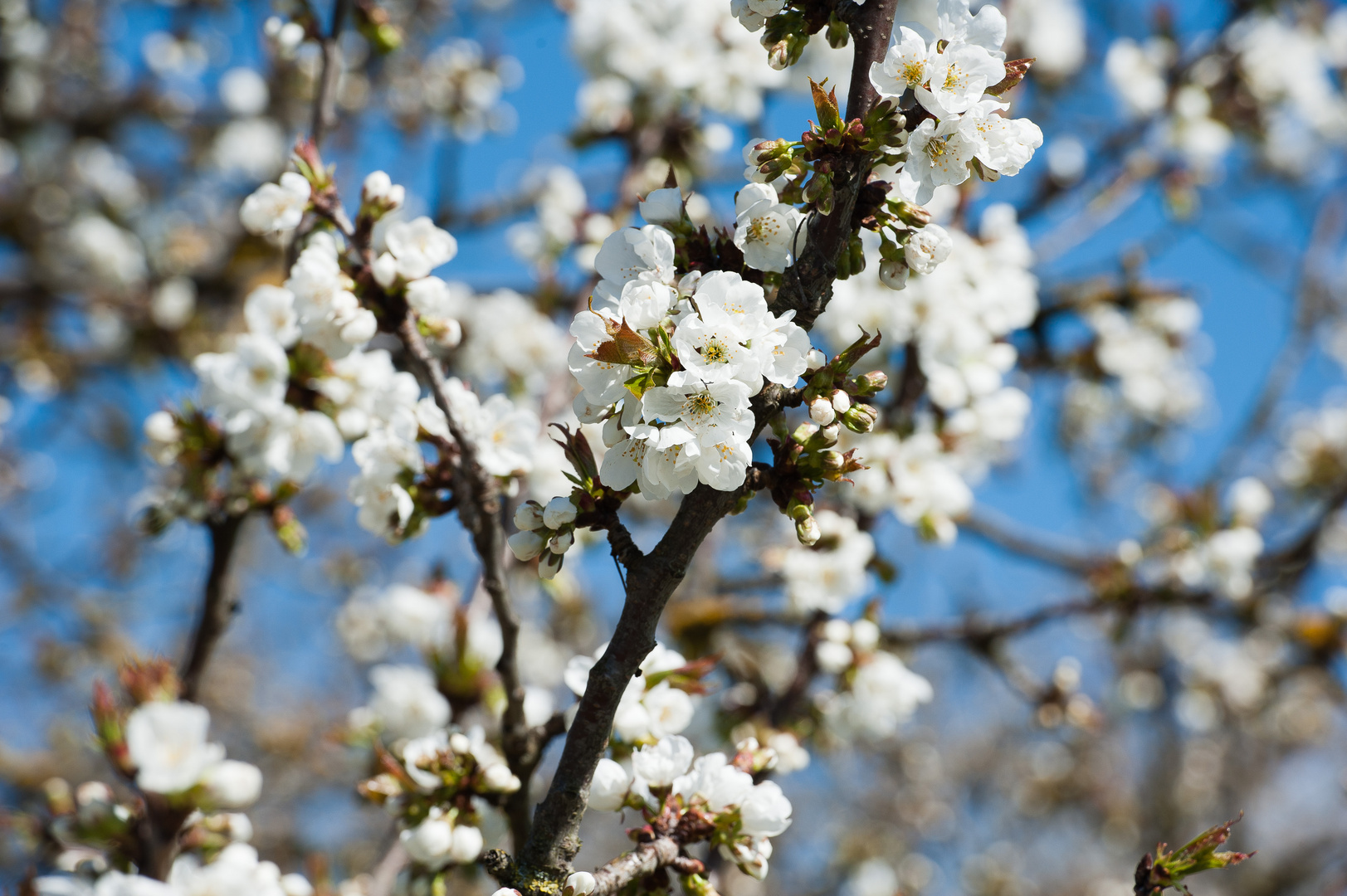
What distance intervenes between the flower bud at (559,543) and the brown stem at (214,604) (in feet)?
4.49

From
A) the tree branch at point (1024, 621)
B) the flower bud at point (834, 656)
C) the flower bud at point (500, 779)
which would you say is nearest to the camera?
the flower bud at point (500, 779)

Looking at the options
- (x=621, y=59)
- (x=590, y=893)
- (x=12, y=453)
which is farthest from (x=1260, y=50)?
(x=12, y=453)

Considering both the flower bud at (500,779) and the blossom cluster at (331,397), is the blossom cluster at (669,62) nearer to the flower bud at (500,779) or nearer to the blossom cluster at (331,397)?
the blossom cluster at (331,397)

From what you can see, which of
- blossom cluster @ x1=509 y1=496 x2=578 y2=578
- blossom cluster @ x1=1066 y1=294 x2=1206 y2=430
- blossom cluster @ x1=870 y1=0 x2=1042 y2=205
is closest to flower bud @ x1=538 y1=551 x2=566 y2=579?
blossom cluster @ x1=509 y1=496 x2=578 y2=578

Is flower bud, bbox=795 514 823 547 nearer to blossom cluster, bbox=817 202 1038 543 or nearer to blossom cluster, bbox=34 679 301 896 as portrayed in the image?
blossom cluster, bbox=34 679 301 896

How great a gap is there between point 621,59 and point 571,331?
3000mm

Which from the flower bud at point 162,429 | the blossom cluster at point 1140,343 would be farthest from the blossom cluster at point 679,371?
the blossom cluster at point 1140,343

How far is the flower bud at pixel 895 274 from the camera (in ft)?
5.46

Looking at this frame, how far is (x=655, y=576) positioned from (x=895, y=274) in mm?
688

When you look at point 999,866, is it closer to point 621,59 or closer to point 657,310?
point 621,59

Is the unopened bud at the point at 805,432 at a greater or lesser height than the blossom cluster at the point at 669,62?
lesser

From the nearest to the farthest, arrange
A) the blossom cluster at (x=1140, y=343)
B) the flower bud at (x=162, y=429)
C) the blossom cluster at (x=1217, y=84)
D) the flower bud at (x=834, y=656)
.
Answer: the flower bud at (x=162, y=429) → the flower bud at (x=834, y=656) → the blossom cluster at (x=1140, y=343) → the blossom cluster at (x=1217, y=84)

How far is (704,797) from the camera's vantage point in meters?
1.78

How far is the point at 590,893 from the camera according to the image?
156 centimetres
